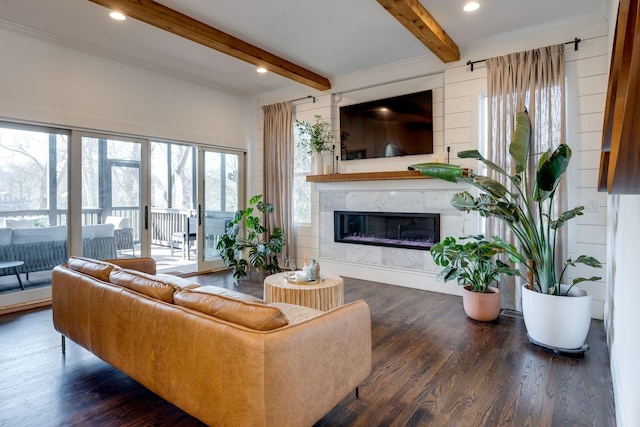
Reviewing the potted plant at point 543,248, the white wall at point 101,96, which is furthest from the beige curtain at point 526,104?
the white wall at point 101,96

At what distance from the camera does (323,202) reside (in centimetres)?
585

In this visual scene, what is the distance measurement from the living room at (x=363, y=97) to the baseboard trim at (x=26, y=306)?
2.09 meters

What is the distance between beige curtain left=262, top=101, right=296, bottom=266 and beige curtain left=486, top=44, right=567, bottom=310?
10.3 ft

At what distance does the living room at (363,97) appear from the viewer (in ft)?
10.3

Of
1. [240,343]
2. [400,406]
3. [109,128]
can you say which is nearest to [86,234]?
[109,128]

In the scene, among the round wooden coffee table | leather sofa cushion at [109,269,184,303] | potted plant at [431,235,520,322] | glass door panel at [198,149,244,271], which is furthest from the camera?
glass door panel at [198,149,244,271]

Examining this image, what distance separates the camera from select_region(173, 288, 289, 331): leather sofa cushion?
5.32 feet

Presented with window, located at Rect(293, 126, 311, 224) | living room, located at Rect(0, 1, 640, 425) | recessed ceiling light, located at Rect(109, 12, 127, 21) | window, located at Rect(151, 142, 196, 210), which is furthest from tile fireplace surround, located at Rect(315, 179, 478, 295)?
recessed ceiling light, located at Rect(109, 12, 127, 21)

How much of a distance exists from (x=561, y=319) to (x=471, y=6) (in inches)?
118

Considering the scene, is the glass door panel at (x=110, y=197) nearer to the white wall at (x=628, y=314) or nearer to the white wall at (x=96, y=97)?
the white wall at (x=96, y=97)

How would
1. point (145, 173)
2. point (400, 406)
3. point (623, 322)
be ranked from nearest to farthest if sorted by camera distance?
point (623, 322) < point (400, 406) < point (145, 173)

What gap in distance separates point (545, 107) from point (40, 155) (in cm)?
577

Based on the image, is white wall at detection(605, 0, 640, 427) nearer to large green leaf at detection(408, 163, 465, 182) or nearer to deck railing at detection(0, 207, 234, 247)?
large green leaf at detection(408, 163, 465, 182)

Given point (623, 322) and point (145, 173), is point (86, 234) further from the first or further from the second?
point (623, 322)
